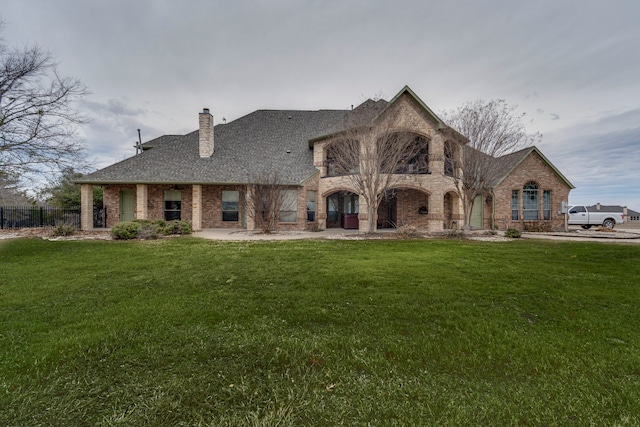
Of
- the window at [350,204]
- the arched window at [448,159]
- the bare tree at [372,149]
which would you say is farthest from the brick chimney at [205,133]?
the arched window at [448,159]

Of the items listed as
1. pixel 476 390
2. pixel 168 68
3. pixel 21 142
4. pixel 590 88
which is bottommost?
pixel 476 390

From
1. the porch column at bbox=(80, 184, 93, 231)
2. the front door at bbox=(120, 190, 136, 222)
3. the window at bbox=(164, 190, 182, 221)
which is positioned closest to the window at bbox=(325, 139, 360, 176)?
the window at bbox=(164, 190, 182, 221)

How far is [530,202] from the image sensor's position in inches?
781

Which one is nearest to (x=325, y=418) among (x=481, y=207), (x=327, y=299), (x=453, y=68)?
(x=327, y=299)

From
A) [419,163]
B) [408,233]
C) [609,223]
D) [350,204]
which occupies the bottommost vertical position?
[408,233]

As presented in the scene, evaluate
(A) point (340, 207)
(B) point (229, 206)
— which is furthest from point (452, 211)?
(B) point (229, 206)

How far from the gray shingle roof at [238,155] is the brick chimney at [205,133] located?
0.54m

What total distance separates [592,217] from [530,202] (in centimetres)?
686

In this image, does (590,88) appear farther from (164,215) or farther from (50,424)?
(164,215)

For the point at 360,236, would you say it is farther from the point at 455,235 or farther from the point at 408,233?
the point at 455,235

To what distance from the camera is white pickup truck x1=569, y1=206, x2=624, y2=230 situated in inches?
842

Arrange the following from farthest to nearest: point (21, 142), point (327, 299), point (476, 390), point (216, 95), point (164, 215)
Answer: point (216, 95), point (164, 215), point (21, 142), point (327, 299), point (476, 390)

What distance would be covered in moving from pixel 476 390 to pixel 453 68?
1676 centimetres

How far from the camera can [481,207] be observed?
20172 millimetres
